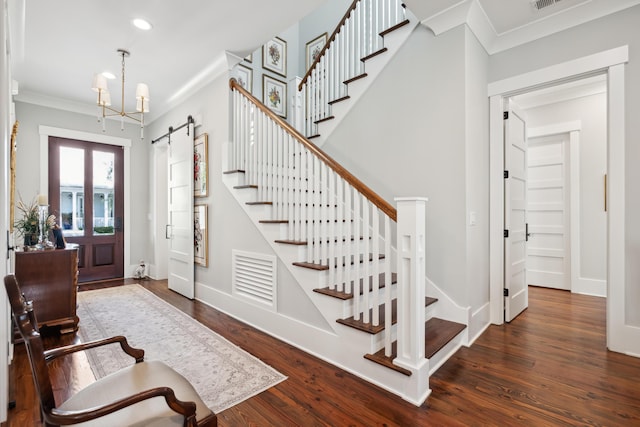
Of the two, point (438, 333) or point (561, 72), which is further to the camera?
point (561, 72)

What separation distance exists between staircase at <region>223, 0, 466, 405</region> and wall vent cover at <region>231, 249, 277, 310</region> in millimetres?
275

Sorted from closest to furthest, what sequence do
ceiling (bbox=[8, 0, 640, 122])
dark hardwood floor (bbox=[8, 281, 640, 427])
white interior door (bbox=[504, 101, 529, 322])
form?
dark hardwood floor (bbox=[8, 281, 640, 427])
ceiling (bbox=[8, 0, 640, 122])
white interior door (bbox=[504, 101, 529, 322])

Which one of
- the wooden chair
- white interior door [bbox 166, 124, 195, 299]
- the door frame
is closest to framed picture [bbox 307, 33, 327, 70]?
white interior door [bbox 166, 124, 195, 299]

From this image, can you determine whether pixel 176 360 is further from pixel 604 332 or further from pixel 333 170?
pixel 604 332

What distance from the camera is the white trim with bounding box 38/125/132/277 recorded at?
4.67 metres

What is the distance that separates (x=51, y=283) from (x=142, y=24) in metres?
2.68

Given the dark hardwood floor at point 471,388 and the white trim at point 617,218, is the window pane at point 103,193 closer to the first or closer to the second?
the dark hardwood floor at point 471,388

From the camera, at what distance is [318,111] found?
13.3 ft

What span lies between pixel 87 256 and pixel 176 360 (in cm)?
388

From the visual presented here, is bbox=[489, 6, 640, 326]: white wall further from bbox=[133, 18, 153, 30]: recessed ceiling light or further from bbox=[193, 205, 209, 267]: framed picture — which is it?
bbox=[193, 205, 209, 267]: framed picture

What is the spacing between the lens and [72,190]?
496 cm

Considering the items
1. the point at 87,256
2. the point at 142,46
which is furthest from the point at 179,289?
the point at 142,46

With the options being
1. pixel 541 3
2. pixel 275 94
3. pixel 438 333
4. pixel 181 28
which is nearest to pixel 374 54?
pixel 541 3

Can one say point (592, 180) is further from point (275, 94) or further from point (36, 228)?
point (36, 228)
